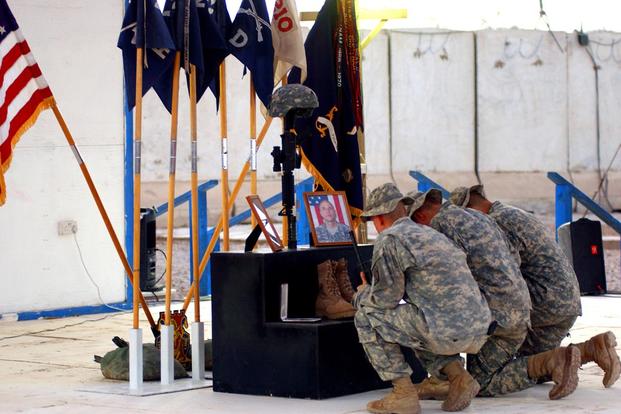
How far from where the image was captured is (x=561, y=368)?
22.3 ft

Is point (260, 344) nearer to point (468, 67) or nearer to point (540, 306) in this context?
point (540, 306)

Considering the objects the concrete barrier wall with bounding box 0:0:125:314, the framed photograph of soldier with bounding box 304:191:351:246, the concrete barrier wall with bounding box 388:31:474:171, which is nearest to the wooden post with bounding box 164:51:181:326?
the framed photograph of soldier with bounding box 304:191:351:246

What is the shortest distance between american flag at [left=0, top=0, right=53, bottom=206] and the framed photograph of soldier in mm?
1668

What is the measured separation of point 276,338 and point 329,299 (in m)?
0.41

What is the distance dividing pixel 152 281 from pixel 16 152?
1971 millimetres

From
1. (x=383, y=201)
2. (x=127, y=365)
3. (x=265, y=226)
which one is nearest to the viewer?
(x=383, y=201)

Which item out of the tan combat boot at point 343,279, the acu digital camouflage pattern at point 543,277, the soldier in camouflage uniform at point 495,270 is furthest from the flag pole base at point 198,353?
the acu digital camouflage pattern at point 543,277

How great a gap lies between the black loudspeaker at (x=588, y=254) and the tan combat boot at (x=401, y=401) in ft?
21.2

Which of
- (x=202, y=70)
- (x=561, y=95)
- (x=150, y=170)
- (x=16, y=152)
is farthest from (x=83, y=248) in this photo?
(x=561, y=95)

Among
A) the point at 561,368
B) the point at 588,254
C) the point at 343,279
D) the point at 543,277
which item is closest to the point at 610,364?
the point at 561,368

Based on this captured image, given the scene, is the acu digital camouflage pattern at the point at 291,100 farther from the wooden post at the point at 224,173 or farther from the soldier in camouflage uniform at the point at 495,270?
the soldier in camouflage uniform at the point at 495,270

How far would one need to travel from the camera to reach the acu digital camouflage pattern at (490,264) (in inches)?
265

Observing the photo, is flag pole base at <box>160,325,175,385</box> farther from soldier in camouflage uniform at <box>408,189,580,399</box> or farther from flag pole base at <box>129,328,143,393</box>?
soldier in camouflage uniform at <box>408,189,580,399</box>

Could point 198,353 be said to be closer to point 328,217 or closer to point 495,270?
point 328,217
